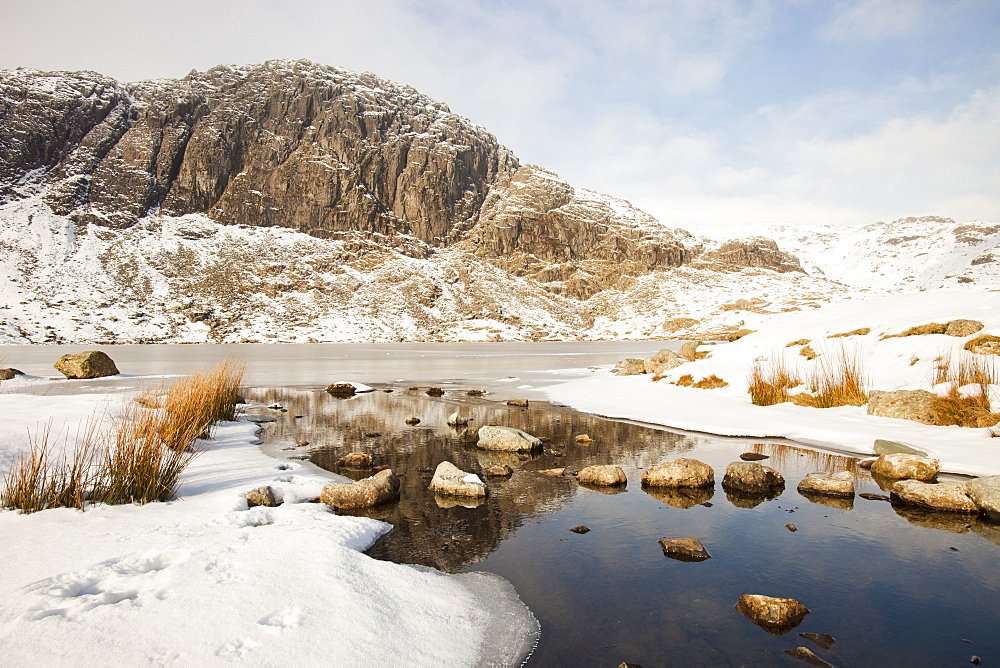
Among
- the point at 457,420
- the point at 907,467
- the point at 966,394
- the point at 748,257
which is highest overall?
the point at 748,257

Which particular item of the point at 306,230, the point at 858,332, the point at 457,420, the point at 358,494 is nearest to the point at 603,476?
the point at 358,494

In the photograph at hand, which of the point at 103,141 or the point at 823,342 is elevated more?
the point at 103,141

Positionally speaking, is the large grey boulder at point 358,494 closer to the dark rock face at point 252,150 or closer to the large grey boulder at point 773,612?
the large grey boulder at point 773,612

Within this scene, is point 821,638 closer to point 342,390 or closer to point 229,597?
point 229,597

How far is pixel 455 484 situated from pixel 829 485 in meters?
5.40

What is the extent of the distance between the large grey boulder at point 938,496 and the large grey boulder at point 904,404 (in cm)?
471

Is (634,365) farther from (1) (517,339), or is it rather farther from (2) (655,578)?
(1) (517,339)

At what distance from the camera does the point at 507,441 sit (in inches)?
396

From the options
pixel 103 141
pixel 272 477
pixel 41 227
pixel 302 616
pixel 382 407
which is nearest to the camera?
pixel 302 616

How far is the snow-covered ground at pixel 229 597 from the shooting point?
300 cm

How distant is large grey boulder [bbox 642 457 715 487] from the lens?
24.5 feet

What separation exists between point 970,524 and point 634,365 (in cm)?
1809

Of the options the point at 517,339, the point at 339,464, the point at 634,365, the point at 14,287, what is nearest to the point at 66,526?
the point at 339,464

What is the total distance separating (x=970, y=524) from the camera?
581cm
